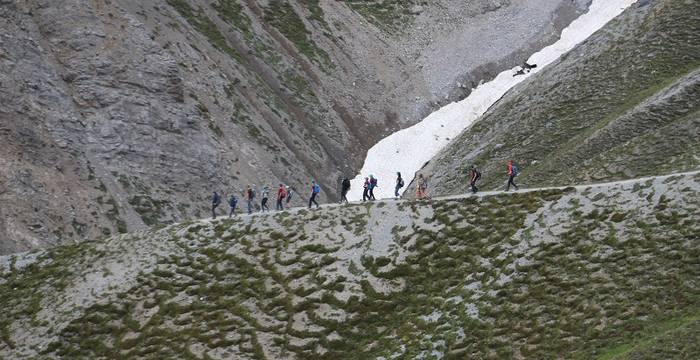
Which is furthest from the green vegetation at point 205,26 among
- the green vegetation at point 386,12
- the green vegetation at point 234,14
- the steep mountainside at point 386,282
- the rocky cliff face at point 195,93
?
the steep mountainside at point 386,282

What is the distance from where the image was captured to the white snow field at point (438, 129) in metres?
84.4

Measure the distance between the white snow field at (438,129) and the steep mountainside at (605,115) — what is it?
5.11m

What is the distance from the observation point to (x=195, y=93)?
7781 centimetres

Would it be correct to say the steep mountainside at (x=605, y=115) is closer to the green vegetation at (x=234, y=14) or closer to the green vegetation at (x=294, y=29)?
the green vegetation at (x=294, y=29)

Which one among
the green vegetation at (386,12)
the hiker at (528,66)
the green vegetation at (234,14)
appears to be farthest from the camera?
the green vegetation at (386,12)

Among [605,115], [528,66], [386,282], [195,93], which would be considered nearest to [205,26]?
[195,93]

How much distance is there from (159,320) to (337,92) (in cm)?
5165

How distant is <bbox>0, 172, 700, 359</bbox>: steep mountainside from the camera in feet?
124

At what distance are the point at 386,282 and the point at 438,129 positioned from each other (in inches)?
1968

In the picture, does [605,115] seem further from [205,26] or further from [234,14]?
[234,14]

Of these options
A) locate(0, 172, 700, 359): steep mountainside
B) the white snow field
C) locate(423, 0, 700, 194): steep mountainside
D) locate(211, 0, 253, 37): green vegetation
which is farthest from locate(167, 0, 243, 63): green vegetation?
locate(0, 172, 700, 359): steep mountainside

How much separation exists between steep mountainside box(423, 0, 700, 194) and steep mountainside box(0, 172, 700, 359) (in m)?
13.8

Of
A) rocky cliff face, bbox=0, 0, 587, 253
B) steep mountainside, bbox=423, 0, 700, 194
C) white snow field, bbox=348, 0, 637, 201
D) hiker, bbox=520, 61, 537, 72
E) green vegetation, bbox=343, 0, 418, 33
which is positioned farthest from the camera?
green vegetation, bbox=343, 0, 418, 33

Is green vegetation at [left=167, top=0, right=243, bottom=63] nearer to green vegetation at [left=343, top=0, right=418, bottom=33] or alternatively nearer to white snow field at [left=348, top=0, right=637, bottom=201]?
white snow field at [left=348, top=0, right=637, bottom=201]
